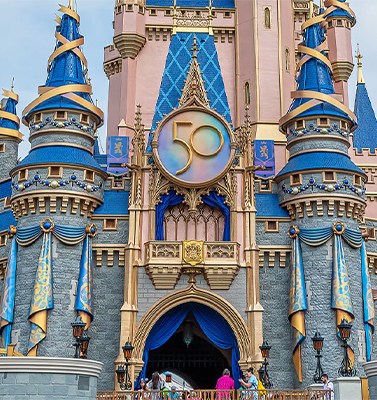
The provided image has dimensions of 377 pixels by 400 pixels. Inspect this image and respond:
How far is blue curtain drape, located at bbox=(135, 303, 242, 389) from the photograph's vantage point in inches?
1082

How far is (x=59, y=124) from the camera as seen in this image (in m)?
28.8

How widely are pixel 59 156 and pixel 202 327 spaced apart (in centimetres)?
842

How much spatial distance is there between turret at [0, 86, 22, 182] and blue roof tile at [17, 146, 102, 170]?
546cm

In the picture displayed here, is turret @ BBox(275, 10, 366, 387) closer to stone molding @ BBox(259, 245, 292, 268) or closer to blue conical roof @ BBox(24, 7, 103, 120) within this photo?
stone molding @ BBox(259, 245, 292, 268)

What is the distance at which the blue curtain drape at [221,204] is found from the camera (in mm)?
28609

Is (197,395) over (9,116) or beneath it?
beneath

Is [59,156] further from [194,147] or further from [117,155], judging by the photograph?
[194,147]

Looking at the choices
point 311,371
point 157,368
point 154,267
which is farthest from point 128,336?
point 311,371

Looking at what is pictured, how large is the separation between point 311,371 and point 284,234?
212 inches

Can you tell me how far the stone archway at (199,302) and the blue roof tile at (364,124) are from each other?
17020 mm

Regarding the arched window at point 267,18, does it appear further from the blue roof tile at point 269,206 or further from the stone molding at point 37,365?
the stone molding at point 37,365

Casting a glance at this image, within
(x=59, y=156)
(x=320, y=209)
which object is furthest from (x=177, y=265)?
(x=59, y=156)

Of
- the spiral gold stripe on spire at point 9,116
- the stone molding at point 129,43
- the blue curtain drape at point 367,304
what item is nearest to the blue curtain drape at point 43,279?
the spiral gold stripe on spire at point 9,116

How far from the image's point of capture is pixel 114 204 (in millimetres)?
29047
